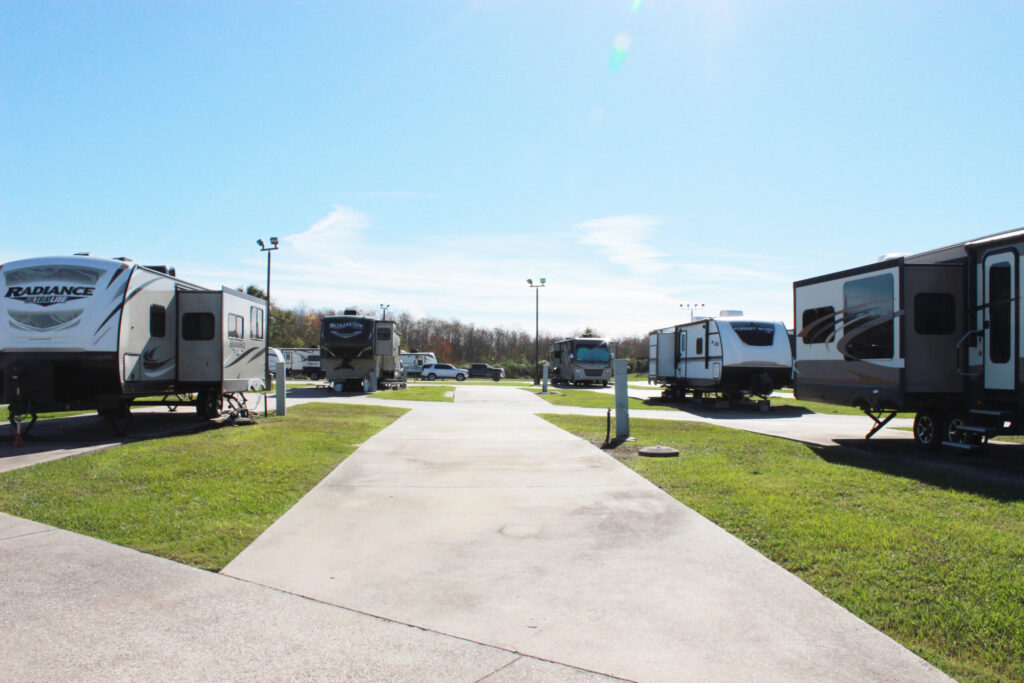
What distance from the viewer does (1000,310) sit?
953cm

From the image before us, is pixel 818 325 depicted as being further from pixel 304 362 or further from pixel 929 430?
pixel 304 362

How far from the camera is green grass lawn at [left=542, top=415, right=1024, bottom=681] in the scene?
3838 mm

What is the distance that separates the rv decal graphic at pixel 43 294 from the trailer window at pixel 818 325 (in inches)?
533

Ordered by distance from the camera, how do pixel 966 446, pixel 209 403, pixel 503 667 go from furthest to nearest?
pixel 209 403 → pixel 966 446 → pixel 503 667

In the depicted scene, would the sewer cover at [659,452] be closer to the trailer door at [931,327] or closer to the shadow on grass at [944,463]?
the shadow on grass at [944,463]

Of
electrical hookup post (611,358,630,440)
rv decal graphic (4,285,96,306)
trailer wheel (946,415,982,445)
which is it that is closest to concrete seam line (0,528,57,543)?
rv decal graphic (4,285,96,306)

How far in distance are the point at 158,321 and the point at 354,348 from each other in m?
14.8

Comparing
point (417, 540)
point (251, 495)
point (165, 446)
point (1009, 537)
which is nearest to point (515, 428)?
point (165, 446)

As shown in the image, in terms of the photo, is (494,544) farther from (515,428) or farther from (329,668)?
(515,428)

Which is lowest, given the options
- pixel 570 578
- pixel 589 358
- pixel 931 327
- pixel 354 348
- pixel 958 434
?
pixel 570 578

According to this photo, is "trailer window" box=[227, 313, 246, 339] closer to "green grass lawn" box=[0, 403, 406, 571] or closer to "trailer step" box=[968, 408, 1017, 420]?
"green grass lawn" box=[0, 403, 406, 571]

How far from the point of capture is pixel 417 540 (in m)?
5.68

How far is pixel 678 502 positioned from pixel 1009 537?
9.24 feet

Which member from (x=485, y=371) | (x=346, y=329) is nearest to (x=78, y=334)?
(x=346, y=329)
